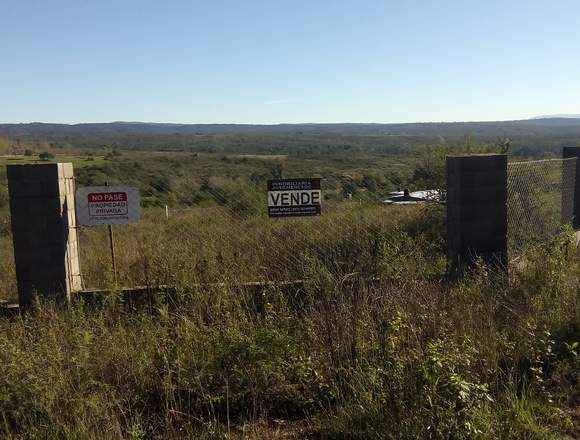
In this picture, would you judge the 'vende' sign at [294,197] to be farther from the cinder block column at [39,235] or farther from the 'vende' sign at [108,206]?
the cinder block column at [39,235]

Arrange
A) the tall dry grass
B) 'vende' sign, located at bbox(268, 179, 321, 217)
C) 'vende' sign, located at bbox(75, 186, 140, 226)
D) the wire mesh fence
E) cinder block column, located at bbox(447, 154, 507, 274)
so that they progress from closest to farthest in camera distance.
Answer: the tall dry grass < cinder block column, located at bbox(447, 154, 507, 274) < 'vende' sign, located at bbox(75, 186, 140, 226) < 'vende' sign, located at bbox(268, 179, 321, 217) < the wire mesh fence

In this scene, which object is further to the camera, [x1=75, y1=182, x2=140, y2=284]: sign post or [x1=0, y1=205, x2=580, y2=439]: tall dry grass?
[x1=75, y1=182, x2=140, y2=284]: sign post

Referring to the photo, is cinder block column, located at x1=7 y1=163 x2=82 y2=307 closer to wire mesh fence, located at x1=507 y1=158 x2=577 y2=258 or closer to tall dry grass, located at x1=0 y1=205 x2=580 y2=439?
tall dry grass, located at x1=0 y1=205 x2=580 y2=439

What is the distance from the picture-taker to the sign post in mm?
7043

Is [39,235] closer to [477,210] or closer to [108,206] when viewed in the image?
[108,206]

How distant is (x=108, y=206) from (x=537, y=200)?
6479 millimetres

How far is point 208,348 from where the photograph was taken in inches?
186

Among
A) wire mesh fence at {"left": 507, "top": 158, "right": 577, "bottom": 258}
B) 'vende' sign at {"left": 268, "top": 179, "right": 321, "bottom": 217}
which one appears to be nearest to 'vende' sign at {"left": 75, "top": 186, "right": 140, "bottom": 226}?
'vende' sign at {"left": 268, "top": 179, "right": 321, "bottom": 217}

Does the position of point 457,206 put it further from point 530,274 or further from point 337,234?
point 337,234

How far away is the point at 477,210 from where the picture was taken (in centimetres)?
693

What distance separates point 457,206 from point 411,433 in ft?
12.7

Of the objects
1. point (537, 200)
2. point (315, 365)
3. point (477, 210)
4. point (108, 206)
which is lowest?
point (315, 365)

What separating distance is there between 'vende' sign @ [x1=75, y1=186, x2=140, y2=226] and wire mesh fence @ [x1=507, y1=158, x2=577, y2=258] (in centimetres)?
482

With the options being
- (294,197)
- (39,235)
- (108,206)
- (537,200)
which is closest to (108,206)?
(108,206)
